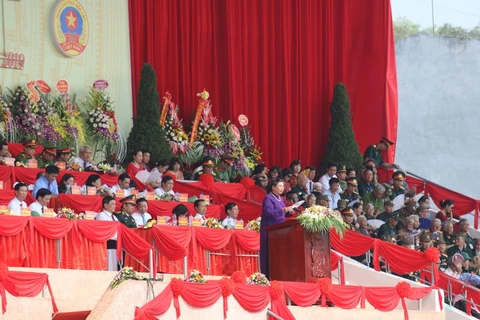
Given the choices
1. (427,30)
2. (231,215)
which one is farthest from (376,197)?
(427,30)

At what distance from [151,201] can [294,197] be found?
1947 millimetres

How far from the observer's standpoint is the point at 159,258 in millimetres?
11867

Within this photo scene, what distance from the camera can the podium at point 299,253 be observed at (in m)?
10.5

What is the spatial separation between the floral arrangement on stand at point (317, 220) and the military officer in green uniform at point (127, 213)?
7.98 ft

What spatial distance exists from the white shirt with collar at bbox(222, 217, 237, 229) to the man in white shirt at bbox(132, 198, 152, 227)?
943 mm

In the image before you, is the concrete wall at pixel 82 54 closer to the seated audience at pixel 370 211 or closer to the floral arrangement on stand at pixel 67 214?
the seated audience at pixel 370 211

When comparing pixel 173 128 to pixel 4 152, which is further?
pixel 173 128

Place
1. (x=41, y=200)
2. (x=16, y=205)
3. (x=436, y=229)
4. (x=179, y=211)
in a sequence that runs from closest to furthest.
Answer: (x=16, y=205) → (x=41, y=200) → (x=179, y=211) → (x=436, y=229)

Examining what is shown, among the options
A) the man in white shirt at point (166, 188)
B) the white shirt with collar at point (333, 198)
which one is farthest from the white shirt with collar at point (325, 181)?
the man in white shirt at point (166, 188)

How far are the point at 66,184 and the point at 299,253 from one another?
144 inches

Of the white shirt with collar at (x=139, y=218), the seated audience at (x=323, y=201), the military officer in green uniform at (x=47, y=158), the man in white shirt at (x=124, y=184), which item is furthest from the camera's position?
the military officer in green uniform at (x=47, y=158)

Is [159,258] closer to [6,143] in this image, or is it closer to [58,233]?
[58,233]

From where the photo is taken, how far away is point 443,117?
2048cm

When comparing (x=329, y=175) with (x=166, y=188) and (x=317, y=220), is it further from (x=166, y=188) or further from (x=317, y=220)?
(x=317, y=220)
